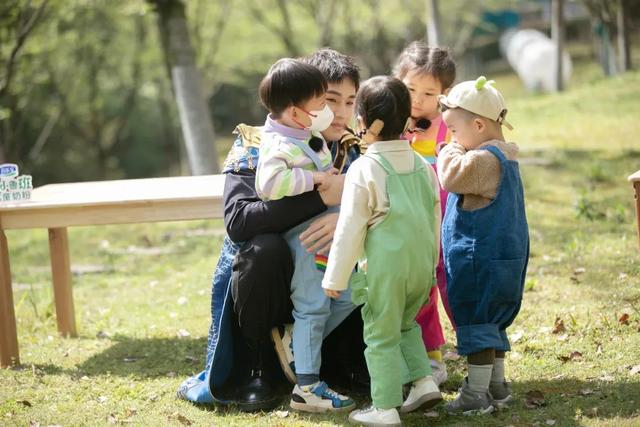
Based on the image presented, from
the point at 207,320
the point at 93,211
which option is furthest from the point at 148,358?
the point at 93,211

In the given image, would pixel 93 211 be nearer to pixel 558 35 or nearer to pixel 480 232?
pixel 480 232

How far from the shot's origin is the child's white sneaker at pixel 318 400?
3873mm

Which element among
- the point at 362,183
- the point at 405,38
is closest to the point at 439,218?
the point at 362,183

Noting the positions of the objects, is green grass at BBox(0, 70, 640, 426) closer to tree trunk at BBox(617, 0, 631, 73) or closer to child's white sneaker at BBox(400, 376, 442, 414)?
child's white sneaker at BBox(400, 376, 442, 414)

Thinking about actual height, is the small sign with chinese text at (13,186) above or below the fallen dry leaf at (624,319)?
above

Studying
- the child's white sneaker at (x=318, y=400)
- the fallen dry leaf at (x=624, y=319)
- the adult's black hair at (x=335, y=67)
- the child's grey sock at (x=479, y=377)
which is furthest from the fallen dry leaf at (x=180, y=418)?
the fallen dry leaf at (x=624, y=319)

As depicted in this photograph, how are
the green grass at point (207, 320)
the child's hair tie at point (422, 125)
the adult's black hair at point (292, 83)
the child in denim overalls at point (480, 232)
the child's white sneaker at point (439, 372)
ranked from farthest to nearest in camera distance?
the child's hair tie at point (422, 125) < the child's white sneaker at point (439, 372) < the green grass at point (207, 320) < the adult's black hair at point (292, 83) < the child in denim overalls at point (480, 232)

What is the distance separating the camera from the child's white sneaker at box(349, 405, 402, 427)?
3498 millimetres

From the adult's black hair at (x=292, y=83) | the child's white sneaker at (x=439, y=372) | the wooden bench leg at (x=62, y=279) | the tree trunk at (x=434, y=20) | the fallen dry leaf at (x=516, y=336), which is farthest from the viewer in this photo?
the tree trunk at (x=434, y=20)

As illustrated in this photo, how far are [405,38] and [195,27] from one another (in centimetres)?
846

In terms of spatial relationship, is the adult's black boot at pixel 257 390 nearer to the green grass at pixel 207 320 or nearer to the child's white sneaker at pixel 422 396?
the green grass at pixel 207 320

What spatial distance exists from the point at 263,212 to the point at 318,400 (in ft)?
2.95

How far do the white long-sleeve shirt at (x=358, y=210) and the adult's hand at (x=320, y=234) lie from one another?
358 millimetres

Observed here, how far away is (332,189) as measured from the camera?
Result: 385 cm
